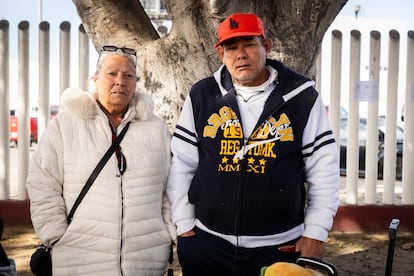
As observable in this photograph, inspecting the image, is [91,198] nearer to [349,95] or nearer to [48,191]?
[48,191]

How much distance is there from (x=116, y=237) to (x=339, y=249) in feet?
11.9

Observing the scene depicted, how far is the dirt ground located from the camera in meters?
4.88

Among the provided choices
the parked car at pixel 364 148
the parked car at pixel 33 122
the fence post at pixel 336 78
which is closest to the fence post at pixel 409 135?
the fence post at pixel 336 78

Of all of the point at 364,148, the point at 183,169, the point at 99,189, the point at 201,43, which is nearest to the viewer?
the point at 99,189

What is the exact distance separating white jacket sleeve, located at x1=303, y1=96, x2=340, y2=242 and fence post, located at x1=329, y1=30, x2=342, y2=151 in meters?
3.59

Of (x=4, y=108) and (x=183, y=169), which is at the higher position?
(x=4, y=108)

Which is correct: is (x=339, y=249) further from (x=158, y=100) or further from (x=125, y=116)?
(x=125, y=116)

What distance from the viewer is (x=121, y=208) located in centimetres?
247

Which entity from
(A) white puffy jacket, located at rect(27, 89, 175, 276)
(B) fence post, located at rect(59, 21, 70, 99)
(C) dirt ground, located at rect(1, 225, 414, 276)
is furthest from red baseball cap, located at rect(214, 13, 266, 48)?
(B) fence post, located at rect(59, 21, 70, 99)

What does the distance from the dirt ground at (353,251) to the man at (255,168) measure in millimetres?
2387

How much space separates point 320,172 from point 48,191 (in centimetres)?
130

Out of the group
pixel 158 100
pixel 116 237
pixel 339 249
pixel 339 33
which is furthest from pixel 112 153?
pixel 339 33

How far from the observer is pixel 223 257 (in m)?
2.44

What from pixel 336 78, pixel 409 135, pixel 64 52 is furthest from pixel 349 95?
pixel 64 52
